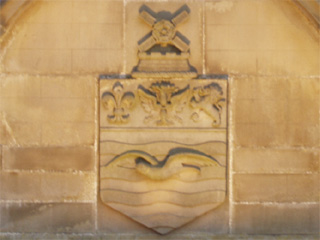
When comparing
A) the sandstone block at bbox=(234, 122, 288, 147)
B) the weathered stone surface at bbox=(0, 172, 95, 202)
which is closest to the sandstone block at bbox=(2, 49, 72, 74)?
the weathered stone surface at bbox=(0, 172, 95, 202)

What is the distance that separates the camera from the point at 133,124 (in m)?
3.88

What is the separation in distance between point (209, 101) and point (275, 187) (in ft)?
3.68

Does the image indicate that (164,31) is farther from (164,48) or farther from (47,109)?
(47,109)

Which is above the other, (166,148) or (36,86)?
(36,86)

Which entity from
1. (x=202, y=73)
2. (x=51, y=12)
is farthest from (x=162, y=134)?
(x=51, y=12)

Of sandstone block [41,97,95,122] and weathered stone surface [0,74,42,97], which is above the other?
weathered stone surface [0,74,42,97]

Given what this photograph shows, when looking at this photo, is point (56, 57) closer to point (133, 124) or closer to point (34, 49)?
point (34, 49)

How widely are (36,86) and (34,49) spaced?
0.38m

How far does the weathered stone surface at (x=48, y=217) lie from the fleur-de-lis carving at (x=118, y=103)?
990mm

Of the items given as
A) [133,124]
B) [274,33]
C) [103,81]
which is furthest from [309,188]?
[103,81]

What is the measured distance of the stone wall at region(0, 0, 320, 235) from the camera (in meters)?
3.91

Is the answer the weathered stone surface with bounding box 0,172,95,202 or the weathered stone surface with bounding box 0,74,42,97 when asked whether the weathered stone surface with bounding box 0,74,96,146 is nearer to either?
the weathered stone surface with bounding box 0,74,42,97

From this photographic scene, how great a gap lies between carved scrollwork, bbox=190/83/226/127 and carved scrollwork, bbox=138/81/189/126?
0.11 meters

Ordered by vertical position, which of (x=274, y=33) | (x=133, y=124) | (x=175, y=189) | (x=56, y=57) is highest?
(x=274, y=33)
